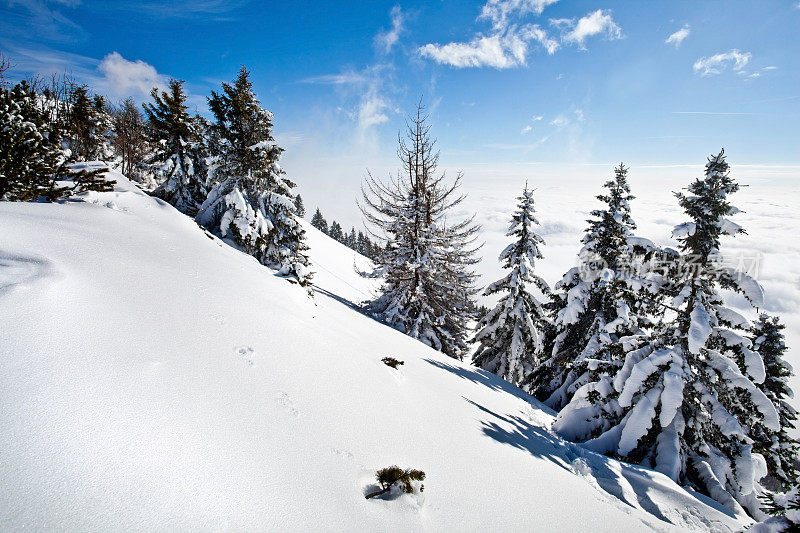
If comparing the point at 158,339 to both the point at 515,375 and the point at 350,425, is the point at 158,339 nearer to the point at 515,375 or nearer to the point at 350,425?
the point at 350,425

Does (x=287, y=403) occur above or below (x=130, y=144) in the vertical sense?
below

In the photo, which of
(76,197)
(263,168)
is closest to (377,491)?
(76,197)

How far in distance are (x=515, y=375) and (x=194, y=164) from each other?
22189 mm

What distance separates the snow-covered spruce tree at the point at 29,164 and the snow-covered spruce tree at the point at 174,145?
8699 mm

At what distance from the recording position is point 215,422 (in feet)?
10.8

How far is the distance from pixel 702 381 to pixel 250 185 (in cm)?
1791

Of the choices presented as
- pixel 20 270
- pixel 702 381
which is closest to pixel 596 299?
pixel 702 381

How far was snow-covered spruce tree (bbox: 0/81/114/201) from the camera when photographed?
6992mm

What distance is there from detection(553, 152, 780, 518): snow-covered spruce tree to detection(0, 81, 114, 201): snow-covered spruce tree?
46.5 feet

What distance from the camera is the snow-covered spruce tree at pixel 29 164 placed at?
699 centimetres

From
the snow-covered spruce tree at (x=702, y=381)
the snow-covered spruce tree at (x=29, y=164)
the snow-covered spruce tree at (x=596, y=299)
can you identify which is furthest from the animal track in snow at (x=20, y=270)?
the snow-covered spruce tree at (x=596, y=299)

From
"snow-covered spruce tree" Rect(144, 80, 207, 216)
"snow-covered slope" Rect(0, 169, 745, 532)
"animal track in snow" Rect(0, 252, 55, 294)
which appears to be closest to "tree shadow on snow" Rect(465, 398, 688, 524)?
"snow-covered slope" Rect(0, 169, 745, 532)

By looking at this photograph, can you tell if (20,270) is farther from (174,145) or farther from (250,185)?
(174,145)

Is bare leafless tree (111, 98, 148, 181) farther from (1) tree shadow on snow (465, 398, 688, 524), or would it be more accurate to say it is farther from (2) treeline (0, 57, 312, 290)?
(1) tree shadow on snow (465, 398, 688, 524)
